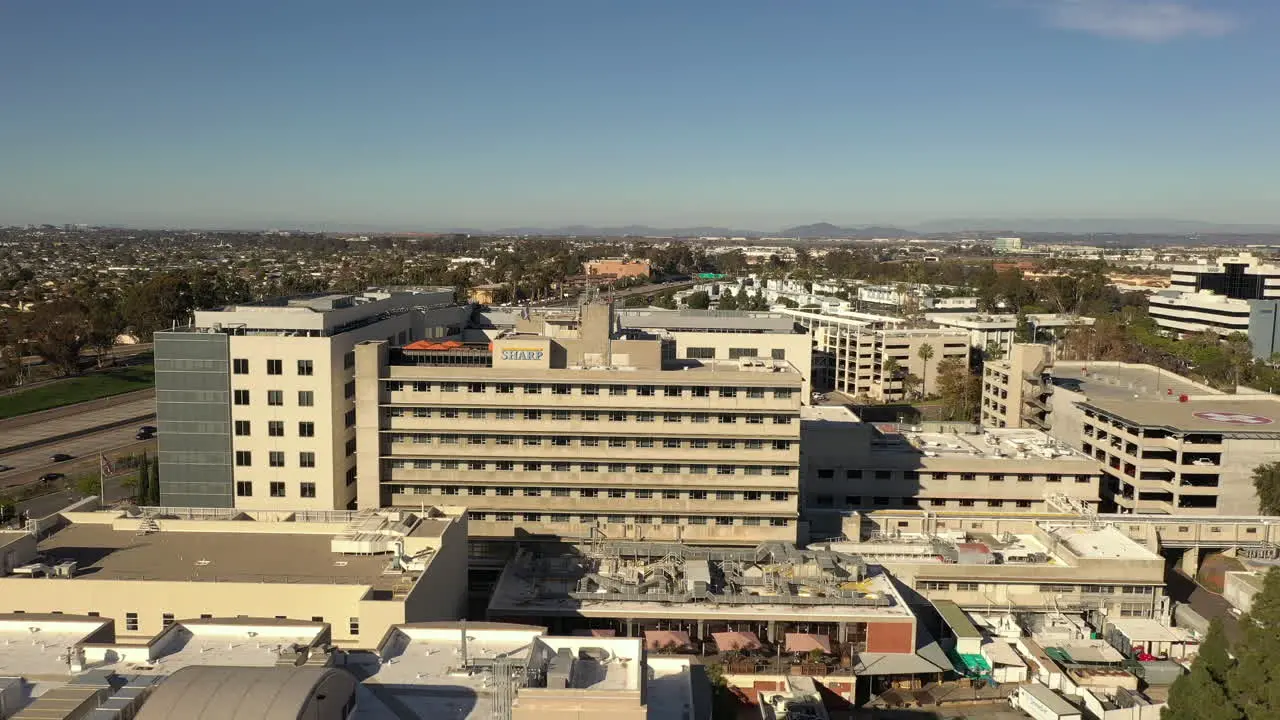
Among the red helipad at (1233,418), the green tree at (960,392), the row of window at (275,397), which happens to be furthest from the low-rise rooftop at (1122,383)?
the row of window at (275,397)

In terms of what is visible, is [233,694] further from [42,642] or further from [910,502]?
[910,502]

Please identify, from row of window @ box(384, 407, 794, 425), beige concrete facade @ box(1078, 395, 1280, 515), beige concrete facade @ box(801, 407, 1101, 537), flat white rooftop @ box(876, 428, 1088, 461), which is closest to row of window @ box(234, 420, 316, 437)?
row of window @ box(384, 407, 794, 425)

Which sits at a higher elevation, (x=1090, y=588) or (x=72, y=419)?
(x=1090, y=588)

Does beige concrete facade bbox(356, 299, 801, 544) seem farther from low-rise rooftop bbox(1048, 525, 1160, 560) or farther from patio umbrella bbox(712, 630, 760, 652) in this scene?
low-rise rooftop bbox(1048, 525, 1160, 560)

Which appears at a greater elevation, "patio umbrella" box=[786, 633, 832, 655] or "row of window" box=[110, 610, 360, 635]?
"row of window" box=[110, 610, 360, 635]

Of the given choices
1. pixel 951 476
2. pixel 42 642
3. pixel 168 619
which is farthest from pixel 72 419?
pixel 951 476

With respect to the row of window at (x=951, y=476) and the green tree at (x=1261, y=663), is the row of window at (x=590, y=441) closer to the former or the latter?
A: the row of window at (x=951, y=476)

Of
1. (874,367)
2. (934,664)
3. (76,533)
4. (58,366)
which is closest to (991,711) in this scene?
(934,664)
